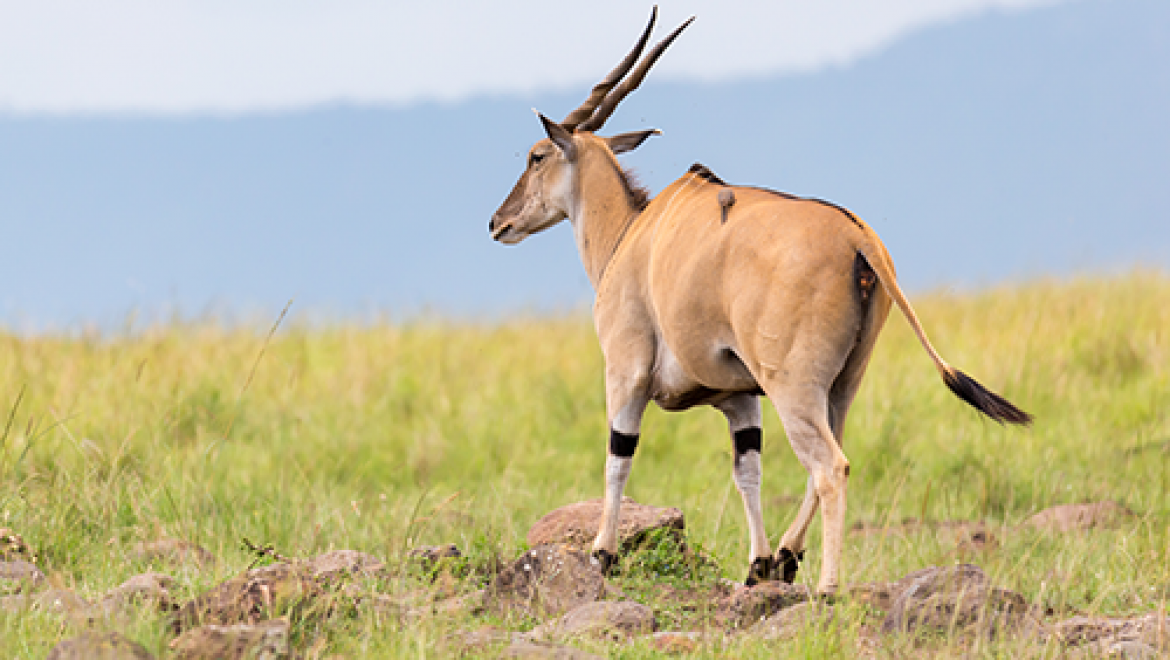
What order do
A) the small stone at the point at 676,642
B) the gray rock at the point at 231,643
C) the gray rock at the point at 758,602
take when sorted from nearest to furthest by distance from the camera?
the gray rock at the point at 231,643 → the small stone at the point at 676,642 → the gray rock at the point at 758,602

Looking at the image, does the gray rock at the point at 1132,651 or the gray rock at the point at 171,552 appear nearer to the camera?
the gray rock at the point at 1132,651

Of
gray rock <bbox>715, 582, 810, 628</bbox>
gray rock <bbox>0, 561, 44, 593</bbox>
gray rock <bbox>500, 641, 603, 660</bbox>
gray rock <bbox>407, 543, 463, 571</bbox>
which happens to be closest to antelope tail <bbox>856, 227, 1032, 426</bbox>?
gray rock <bbox>715, 582, 810, 628</bbox>

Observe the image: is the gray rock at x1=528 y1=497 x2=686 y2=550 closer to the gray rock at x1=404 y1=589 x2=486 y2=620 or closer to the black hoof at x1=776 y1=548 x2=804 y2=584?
the black hoof at x1=776 y1=548 x2=804 y2=584

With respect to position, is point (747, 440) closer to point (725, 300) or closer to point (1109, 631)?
point (725, 300)

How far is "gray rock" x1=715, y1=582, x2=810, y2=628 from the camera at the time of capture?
5.46m

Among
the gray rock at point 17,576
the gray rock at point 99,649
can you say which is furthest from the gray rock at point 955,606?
the gray rock at point 17,576

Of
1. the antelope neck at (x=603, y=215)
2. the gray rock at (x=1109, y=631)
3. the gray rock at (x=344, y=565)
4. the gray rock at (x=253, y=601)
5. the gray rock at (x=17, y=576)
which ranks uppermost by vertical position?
the antelope neck at (x=603, y=215)

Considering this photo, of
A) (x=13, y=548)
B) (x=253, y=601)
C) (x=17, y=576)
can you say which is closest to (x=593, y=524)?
(x=253, y=601)

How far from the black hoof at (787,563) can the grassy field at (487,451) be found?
54 centimetres

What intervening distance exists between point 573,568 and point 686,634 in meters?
0.88

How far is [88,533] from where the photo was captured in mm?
7195

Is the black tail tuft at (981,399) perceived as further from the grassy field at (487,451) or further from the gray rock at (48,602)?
the gray rock at (48,602)

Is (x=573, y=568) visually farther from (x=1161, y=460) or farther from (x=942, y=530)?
(x=1161, y=460)

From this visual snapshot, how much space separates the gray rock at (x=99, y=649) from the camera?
414cm
